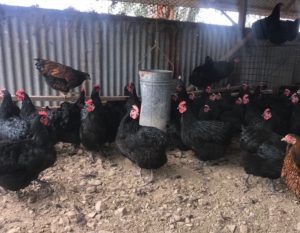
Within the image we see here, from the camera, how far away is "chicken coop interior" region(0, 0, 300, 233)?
345cm

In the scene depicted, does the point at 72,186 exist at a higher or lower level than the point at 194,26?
lower

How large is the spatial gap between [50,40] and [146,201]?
12.8 feet

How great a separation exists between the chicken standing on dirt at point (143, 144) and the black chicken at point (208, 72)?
3081 millimetres

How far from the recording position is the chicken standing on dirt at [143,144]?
4.12 metres

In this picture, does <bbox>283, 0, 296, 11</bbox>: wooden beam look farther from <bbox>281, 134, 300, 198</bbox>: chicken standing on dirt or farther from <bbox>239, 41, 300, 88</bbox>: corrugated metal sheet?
<bbox>281, 134, 300, 198</bbox>: chicken standing on dirt

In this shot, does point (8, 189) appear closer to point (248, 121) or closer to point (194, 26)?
point (248, 121)

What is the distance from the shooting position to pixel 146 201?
12.2ft

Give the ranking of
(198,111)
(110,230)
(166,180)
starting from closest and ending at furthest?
1. (110,230)
2. (166,180)
3. (198,111)

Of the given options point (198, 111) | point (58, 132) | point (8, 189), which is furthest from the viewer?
point (198, 111)

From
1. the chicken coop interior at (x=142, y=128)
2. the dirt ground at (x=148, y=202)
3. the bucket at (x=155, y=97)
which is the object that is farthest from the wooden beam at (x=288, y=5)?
the dirt ground at (x=148, y=202)

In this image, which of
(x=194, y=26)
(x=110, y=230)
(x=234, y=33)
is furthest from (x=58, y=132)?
(x=234, y=33)

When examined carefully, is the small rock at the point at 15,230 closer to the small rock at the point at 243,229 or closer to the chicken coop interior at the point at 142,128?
the chicken coop interior at the point at 142,128

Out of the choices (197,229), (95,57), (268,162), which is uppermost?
(95,57)

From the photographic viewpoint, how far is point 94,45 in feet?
20.5
